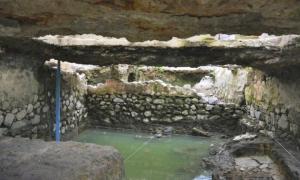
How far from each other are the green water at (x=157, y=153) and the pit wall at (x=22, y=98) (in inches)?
62.4

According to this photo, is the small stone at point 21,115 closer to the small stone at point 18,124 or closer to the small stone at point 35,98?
the small stone at point 18,124

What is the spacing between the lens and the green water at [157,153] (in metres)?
4.96

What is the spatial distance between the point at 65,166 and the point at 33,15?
4.02 ft

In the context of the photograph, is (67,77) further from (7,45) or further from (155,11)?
(155,11)

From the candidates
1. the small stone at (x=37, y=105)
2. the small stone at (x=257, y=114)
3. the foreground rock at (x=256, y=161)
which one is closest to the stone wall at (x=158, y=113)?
the small stone at (x=257, y=114)

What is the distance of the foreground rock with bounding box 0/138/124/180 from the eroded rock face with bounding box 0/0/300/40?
109 cm

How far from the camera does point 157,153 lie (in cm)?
609

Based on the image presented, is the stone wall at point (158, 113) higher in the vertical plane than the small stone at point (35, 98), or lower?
lower

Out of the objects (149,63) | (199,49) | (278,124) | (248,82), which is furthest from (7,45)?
(248,82)

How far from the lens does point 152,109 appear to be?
25.9 feet

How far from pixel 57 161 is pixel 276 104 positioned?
13.0 ft

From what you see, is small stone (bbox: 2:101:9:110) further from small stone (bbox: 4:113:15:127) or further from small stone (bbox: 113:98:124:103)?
small stone (bbox: 113:98:124:103)

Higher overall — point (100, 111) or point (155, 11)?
point (155, 11)

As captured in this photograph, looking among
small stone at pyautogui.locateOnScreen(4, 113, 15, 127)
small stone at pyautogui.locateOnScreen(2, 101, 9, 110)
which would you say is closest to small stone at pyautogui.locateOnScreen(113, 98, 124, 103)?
small stone at pyautogui.locateOnScreen(4, 113, 15, 127)
